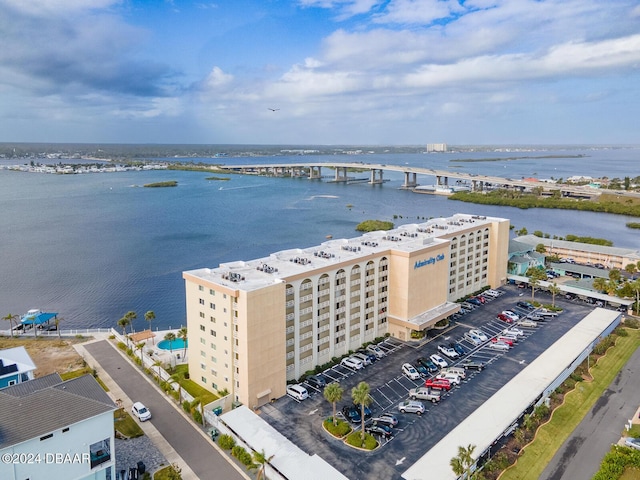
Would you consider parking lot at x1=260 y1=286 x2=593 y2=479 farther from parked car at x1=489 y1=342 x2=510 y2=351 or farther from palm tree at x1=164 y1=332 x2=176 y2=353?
palm tree at x1=164 y1=332 x2=176 y2=353

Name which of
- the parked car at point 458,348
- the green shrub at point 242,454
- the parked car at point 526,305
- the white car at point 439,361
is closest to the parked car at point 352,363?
the white car at point 439,361

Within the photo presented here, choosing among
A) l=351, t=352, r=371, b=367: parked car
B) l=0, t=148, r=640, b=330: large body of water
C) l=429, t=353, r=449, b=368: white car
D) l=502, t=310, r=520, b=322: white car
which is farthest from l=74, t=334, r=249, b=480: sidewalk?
l=502, t=310, r=520, b=322: white car

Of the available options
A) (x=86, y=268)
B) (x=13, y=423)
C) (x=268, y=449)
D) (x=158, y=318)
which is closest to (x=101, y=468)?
(x=13, y=423)

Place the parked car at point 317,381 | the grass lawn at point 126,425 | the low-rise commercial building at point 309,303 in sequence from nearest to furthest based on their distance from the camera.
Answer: the grass lawn at point 126,425 → the low-rise commercial building at point 309,303 → the parked car at point 317,381

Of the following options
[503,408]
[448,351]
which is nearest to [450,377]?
[448,351]

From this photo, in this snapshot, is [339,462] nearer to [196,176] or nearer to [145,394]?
[145,394]

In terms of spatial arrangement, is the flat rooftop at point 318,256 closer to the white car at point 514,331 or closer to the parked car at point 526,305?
the parked car at point 526,305

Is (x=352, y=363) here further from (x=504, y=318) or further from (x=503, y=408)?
(x=504, y=318)
